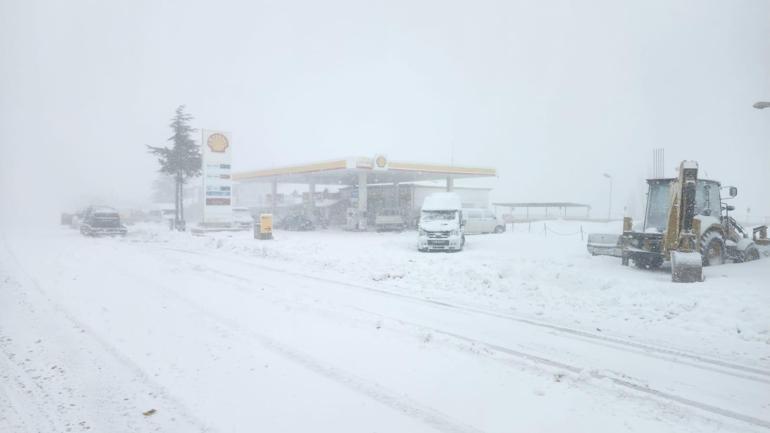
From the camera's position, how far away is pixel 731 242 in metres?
14.3

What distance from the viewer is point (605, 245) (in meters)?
15.6

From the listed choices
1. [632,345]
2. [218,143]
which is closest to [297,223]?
[218,143]

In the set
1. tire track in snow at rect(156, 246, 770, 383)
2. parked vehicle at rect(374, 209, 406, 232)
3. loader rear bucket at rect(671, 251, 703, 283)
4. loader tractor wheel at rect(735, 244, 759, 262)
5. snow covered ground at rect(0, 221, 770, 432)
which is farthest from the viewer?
parked vehicle at rect(374, 209, 406, 232)

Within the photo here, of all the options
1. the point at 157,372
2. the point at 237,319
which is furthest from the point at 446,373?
the point at 237,319

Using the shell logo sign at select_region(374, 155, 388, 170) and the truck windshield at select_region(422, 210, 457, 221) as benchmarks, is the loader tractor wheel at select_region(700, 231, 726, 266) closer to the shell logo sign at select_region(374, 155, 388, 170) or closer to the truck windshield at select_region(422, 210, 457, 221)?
the truck windshield at select_region(422, 210, 457, 221)

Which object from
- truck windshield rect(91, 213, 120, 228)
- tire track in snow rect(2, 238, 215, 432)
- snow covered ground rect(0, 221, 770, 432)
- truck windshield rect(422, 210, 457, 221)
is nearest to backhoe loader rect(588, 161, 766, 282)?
snow covered ground rect(0, 221, 770, 432)

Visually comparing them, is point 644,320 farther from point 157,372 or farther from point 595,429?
point 157,372

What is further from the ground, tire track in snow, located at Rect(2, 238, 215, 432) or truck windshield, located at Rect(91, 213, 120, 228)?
truck windshield, located at Rect(91, 213, 120, 228)

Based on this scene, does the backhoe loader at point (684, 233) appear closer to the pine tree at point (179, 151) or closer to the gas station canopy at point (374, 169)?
the gas station canopy at point (374, 169)

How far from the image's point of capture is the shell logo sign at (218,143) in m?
33.9

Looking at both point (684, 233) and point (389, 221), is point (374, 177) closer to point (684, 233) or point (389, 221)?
point (389, 221)

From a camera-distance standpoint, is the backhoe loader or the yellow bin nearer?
the backhoe loader

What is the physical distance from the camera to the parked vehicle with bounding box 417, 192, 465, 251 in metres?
19.9

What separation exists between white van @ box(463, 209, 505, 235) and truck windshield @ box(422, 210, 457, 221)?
10.7 meters
